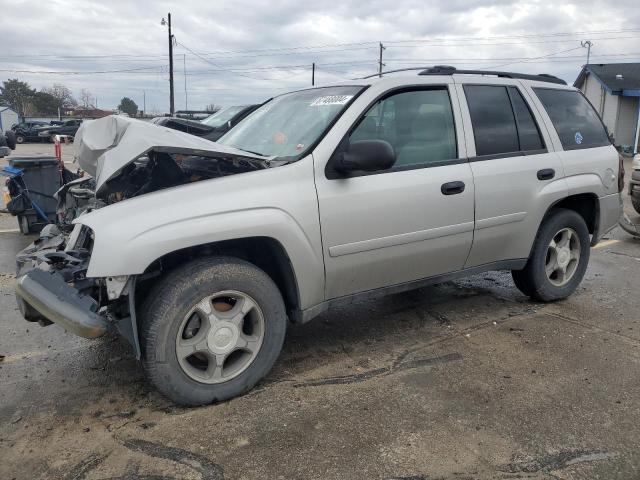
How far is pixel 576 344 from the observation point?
398 centimetres

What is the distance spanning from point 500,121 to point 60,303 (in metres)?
3.34

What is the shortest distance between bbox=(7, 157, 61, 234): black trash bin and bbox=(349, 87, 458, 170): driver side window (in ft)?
18.9

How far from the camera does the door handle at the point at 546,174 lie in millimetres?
4281

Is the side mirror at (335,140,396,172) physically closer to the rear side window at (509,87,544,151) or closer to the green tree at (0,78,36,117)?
the rear side window at (509,87,544,151)

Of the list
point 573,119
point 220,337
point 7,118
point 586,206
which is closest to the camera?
point 220,337

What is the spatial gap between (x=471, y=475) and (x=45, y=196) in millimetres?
7178

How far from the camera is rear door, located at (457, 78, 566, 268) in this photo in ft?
13.0

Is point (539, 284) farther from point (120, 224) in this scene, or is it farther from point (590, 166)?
point (120, 224)

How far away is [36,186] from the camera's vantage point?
25.0ft

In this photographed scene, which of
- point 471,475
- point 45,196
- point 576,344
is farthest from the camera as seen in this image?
point 45,196

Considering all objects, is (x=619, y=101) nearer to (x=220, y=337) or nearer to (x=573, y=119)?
(x=573, y=119)

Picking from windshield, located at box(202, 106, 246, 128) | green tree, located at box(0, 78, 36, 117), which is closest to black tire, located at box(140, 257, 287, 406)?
windshield, located at box(202, 106, 246, 128)

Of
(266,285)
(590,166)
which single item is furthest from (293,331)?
(590,166)

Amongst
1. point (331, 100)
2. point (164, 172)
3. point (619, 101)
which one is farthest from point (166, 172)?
point (619, 101)
